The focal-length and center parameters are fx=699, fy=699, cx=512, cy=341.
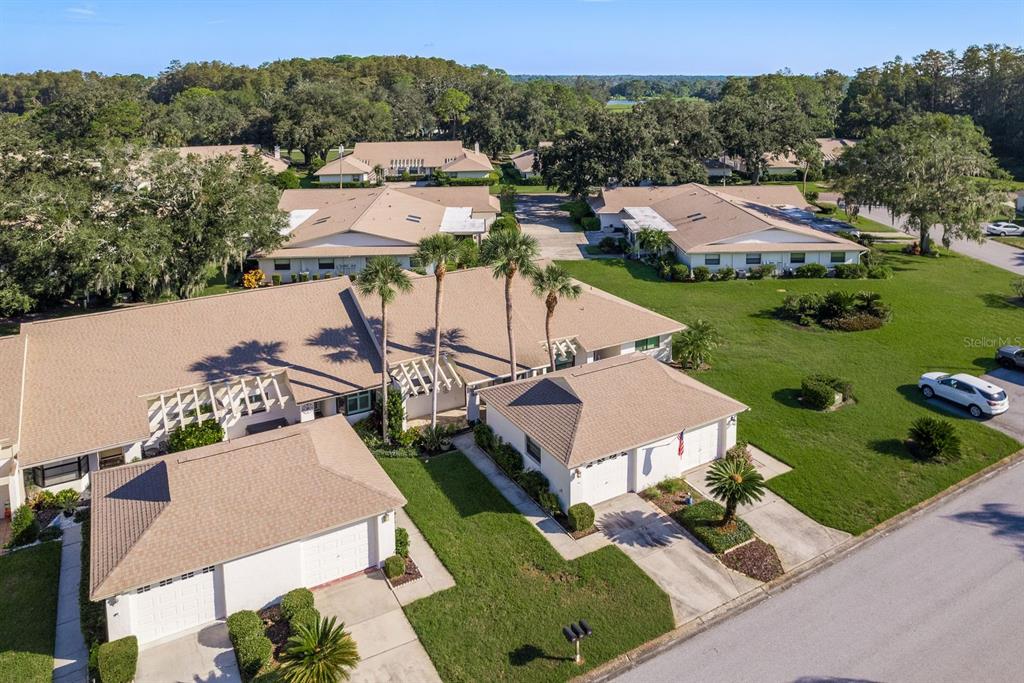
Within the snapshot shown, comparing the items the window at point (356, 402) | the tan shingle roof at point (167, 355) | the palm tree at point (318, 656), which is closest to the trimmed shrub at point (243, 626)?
the palm tree at point (318, 656)

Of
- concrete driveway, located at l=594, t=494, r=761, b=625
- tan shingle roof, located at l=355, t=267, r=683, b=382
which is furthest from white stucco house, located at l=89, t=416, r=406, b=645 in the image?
tan shingle roof, located at l=355, t=267, r=683, b=382

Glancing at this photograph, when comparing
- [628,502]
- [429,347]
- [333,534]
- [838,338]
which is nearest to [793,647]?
[628,502]

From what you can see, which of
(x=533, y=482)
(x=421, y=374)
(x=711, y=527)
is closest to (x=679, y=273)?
(x=421, y=374)

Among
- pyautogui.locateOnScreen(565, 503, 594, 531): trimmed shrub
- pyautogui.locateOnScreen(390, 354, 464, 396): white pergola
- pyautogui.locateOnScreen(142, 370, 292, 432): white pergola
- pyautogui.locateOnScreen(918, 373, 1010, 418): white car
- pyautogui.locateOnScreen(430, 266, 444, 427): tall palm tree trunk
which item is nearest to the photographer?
pyautogui.locateOnScreen(565, 503, 594, 531): trimmed shrub

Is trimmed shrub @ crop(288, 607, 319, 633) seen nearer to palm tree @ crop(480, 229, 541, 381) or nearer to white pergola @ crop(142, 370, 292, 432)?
white pergola @ crop(142, 370, 292, 432)

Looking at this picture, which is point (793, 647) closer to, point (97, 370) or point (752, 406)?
point (752, 406)

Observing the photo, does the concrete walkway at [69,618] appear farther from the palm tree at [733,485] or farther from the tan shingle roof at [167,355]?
the palm tree at [733,485]
